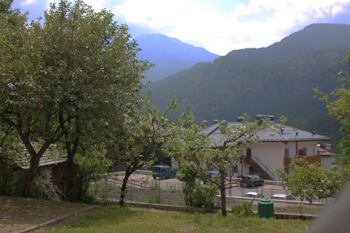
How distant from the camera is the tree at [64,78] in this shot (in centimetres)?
1015

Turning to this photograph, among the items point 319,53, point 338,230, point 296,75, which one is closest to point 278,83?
point 296,75

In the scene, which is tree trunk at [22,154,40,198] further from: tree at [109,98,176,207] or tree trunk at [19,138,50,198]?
tree at [109,98,176,207]

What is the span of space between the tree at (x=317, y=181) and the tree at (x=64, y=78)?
7316 mm

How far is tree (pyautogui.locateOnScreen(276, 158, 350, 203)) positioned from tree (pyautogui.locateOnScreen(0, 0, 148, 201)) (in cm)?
732

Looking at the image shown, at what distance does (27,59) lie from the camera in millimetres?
10766

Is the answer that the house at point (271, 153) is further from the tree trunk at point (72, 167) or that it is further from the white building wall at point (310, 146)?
the tree trunk at point (72, 167)

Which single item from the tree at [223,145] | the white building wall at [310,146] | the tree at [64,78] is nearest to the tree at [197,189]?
the tree at [223,145]

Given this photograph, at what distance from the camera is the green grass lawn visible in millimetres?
8359

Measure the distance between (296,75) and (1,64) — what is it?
147 m

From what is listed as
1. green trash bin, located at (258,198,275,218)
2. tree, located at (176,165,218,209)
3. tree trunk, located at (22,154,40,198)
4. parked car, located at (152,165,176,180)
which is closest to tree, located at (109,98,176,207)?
tree, located at (176,165,218,209)

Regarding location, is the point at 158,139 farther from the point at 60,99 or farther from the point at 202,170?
the point at 60,99

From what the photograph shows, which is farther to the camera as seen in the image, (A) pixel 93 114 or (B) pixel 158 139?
(B) pixel 158 139

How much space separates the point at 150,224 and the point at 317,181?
6377 millimetres

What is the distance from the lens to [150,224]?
30.6 ft
